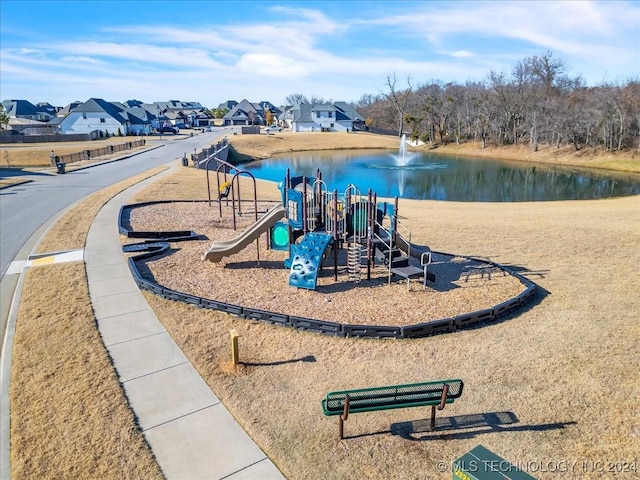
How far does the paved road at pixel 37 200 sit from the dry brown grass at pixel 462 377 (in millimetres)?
6308

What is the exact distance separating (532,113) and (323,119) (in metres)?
52.5

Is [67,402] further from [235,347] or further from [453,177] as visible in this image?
[453,177]

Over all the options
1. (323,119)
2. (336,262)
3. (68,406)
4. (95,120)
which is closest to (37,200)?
(336,262)

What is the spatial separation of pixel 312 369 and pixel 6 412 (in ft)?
18.3

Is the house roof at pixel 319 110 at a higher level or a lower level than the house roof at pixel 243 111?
lower

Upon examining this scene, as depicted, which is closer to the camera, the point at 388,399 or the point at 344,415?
the point at 344,415

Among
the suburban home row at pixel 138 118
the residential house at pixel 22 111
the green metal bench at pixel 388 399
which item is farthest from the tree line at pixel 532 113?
the residential house at pixel 22 111

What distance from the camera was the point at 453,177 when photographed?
49500 mm

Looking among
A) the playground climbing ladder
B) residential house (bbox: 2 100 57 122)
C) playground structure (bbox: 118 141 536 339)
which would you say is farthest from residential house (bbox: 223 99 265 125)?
the playground climbing ladder

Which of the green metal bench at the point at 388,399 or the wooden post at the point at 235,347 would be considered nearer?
the green metal bench at the point at 388,399

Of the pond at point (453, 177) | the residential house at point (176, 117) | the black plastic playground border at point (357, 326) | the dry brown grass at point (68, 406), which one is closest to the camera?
the dry brown grass at point (68, 406)

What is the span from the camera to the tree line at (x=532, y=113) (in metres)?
60.2

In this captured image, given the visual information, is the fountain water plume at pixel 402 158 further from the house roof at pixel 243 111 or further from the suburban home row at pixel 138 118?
the house roof at pixel 243 111

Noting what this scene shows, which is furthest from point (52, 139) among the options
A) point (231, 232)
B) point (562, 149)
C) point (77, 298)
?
point (562, 149)
